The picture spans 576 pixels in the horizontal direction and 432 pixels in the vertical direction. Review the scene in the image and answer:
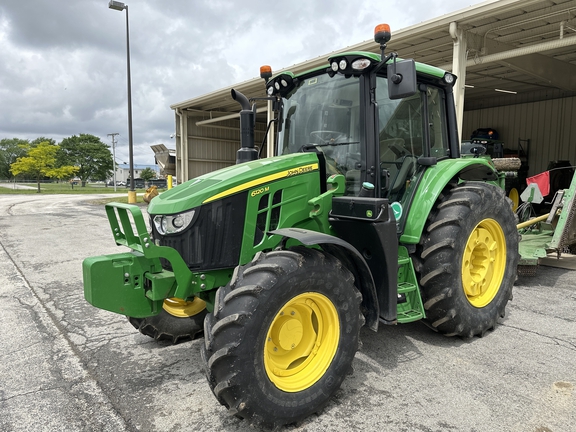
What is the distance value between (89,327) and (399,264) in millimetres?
3075

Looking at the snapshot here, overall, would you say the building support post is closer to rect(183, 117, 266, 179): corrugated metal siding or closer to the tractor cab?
the tractor cab

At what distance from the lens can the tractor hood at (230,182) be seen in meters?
2.81

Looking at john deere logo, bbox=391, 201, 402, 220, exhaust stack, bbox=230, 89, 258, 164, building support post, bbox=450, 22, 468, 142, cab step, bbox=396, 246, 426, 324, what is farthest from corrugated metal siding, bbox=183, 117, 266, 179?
cab step, bbox=396, 246, 426, 324

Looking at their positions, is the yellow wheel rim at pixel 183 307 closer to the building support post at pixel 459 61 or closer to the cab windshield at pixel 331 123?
the cab windshield at pixel 331 123

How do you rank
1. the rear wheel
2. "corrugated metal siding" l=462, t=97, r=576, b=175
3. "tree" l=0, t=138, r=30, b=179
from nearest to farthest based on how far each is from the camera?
the rear wheel < "corrugated metal siding" l=462, t=97, r=576, b=175 < "tree" l=0, t=138, r=30, b=179

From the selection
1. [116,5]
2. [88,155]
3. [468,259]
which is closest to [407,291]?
[468,259]

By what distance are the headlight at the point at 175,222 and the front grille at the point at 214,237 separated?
3 centimetres

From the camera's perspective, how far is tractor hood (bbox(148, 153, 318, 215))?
2.81 metres

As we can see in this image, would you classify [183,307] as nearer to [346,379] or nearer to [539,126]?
[346,379]

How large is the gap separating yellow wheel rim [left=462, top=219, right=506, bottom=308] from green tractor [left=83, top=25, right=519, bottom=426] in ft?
0.05

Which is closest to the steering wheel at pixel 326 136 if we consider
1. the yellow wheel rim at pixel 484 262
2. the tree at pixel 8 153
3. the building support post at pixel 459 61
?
the yellow wheel rim at pixel 484 262

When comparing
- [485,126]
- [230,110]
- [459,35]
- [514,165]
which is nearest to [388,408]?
[514,165]

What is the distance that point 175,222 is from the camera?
9.29ft

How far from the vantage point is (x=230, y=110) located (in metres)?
20.9
